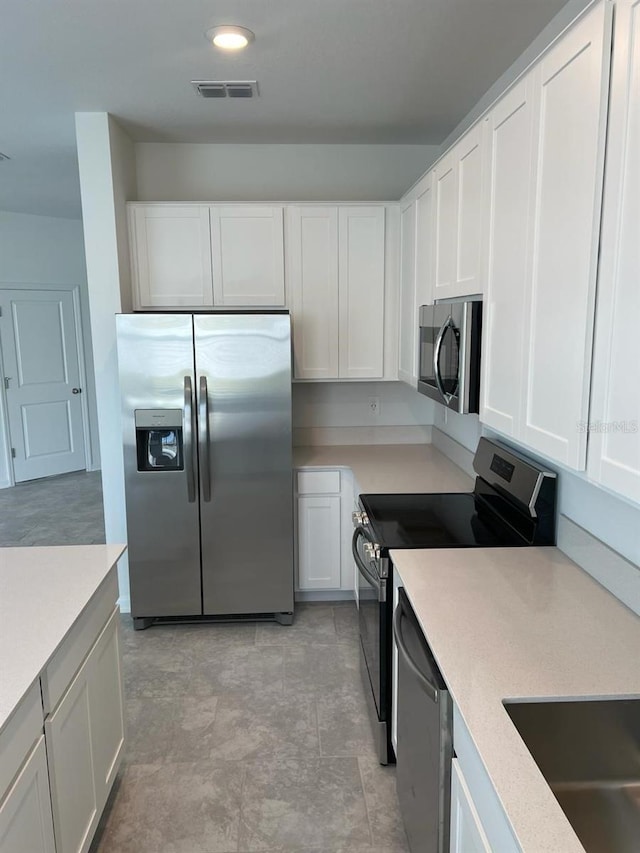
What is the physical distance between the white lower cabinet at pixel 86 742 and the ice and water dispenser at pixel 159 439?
1.23 m

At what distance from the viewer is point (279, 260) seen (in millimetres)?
3461

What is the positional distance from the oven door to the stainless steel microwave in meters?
0.62

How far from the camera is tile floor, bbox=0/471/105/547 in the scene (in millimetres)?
4957

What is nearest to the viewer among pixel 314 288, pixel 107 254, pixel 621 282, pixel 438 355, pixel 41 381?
pixel 621 282

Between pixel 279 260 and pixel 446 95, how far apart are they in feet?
3.91

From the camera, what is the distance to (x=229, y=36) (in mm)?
2230

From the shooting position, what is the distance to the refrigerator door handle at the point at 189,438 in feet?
10.2

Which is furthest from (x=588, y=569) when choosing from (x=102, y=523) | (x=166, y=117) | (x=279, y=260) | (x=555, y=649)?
(x=102, y=523)

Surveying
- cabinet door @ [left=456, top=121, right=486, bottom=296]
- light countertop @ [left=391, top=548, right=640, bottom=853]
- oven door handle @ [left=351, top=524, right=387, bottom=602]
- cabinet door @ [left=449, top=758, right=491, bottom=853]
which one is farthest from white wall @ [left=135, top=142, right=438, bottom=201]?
cabinet door @ [left=449, top=758, right=491, bottom=853]

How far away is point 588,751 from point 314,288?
2.74 metres

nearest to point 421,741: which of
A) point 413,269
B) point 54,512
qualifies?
point 413,269

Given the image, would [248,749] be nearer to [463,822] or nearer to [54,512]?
[463,822]

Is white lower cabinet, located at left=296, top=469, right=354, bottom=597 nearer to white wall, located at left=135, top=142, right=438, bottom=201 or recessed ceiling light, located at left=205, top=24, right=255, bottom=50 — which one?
white wall, located at left=135, top=142, right=438, bottom=201

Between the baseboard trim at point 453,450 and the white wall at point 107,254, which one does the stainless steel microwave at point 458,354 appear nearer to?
the baseboard trim at point 453,450
